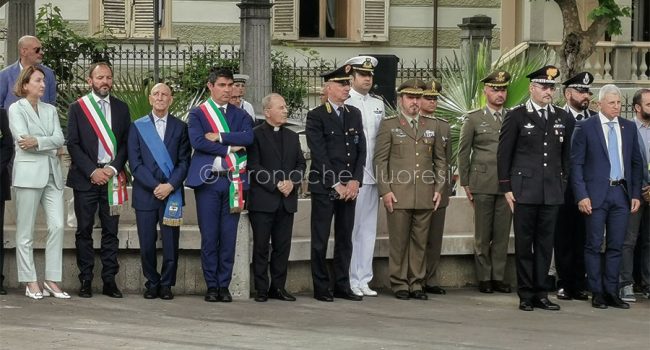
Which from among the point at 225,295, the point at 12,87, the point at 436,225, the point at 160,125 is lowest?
the point at 225,295

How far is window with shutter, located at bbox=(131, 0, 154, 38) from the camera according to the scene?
2758 centimetres

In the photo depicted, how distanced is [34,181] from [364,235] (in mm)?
3076

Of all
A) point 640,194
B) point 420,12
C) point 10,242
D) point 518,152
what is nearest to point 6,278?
point 10,242

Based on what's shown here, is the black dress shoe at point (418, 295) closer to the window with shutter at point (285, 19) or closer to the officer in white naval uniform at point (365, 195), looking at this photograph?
the officer in white naval uniform at point (365, 195)

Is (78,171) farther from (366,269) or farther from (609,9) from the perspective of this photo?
(609,9)

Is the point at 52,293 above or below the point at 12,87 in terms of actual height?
below

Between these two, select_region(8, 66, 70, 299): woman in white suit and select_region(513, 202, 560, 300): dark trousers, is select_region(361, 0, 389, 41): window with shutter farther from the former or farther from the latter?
select_region(8, 66, 70, 299): woman in white suit

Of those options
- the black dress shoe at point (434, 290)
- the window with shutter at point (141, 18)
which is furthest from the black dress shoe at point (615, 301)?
the window with shutter at point (141, 18)

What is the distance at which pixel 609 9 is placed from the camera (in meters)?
23.3

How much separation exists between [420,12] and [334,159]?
15.2 metres

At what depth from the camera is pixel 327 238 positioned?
14.0 metres

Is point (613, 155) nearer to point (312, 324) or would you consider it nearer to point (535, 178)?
point (535, 178)

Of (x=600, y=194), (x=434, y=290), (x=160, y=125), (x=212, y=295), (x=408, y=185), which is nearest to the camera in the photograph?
(x=212, y=295)

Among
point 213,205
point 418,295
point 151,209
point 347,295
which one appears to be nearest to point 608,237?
point 418,295
